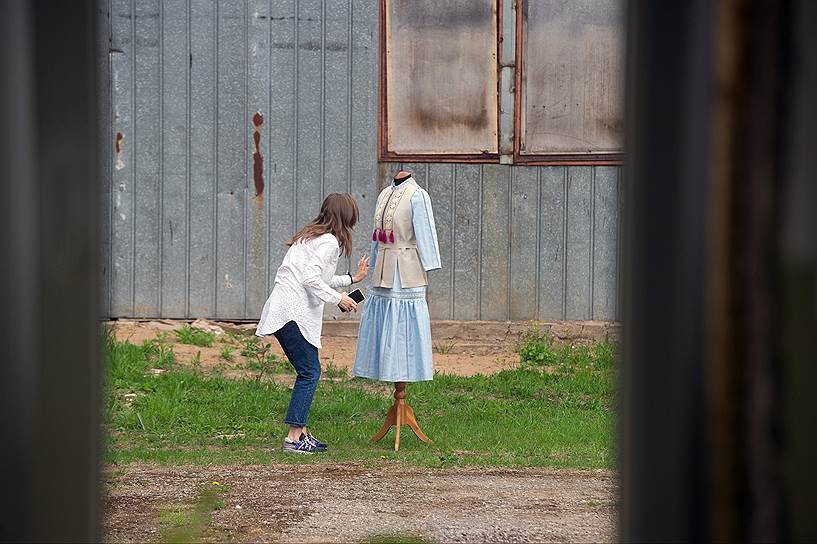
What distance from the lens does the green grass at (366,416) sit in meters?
6.75

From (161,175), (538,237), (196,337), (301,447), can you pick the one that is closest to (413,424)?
(301,447)

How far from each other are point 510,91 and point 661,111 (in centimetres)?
1009

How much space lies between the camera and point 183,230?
1084cm

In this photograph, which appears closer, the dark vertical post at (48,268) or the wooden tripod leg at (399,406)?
the dark vertical post at (48,268)

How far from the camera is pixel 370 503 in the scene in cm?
543

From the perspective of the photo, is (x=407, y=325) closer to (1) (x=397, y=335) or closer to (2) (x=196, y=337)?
(1) (x=397, y=335)

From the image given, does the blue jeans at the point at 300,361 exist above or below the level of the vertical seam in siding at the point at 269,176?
below

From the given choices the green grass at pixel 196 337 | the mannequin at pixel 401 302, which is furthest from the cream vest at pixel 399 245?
the green grass at pixel 196 337

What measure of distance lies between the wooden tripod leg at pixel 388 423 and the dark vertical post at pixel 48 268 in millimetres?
5743

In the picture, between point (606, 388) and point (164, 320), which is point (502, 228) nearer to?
point (606, 388)

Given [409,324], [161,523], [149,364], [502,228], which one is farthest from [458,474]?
[502,228]

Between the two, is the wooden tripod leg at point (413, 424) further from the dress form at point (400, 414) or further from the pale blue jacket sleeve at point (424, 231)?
the pale blue jacket sleeve at point (424, 231)


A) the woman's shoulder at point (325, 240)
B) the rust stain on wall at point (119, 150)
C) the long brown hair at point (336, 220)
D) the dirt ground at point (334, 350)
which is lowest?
the dirt ground at point (334, 350)

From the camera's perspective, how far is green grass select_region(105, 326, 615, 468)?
6.75 metres
